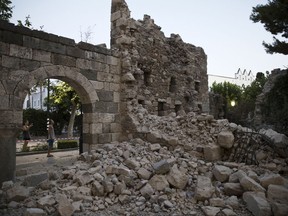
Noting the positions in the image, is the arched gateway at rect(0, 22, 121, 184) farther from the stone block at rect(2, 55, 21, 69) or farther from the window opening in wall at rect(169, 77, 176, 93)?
the window opening in wall at rect(169, 77, 176, 93)

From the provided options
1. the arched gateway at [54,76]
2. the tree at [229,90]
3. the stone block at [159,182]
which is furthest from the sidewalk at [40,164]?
the tree at [229,90]

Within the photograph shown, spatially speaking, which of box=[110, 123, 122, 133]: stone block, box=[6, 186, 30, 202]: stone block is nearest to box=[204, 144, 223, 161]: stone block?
box=[110, 123, 122, 133]: stone block

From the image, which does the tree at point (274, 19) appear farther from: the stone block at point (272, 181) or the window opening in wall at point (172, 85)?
the stone block at point (272, 181)

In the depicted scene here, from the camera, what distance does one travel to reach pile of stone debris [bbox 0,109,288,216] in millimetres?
3631

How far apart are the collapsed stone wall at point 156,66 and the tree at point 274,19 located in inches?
117

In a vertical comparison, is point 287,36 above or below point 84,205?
above

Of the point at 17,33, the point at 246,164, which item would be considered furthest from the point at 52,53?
the point at 246,164

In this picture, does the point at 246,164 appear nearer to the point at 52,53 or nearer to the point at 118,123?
the point at 118,123

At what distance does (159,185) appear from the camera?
4184 mm

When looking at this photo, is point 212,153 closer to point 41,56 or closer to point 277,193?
point 277,193

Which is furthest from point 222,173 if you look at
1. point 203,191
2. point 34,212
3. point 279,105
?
point 279,105

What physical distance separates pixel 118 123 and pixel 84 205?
11.7 ft

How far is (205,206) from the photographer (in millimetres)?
3717

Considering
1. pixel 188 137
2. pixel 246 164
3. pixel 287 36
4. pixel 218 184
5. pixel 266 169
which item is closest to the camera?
pixel 218 184
